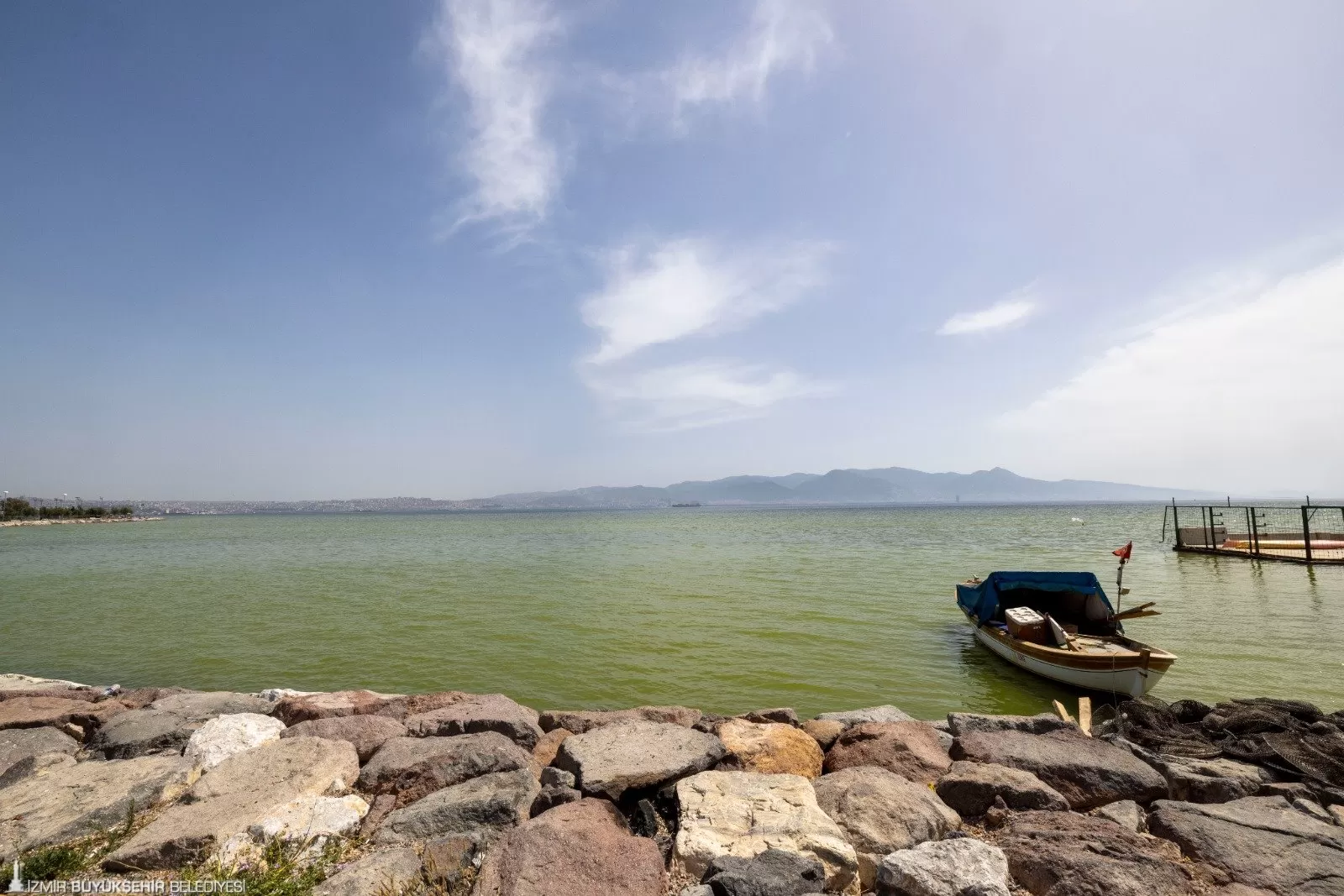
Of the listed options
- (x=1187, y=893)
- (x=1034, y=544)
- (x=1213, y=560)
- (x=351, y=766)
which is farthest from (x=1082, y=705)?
(x=1034, y=544)

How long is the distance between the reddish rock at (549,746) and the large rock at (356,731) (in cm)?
170

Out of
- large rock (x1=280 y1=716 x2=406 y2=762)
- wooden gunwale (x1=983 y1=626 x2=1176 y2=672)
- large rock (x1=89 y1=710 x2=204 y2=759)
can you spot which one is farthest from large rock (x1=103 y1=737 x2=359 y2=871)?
wooden gunwale (x1=983 y1=626 x2=1176 y2=672)

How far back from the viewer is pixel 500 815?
5070mm

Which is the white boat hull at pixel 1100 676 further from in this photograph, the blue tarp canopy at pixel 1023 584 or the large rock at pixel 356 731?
the large rock at pixel 356 731

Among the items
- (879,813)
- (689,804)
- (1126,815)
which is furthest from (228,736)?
(1126,815)

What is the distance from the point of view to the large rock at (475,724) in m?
7.43

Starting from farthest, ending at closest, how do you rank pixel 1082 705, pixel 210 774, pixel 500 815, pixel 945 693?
pixel 945 693
pixel 1082 705
pixel 210 774
pixel 500 815

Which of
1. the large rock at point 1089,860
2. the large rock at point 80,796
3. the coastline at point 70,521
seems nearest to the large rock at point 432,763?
the large rock at point 80,796

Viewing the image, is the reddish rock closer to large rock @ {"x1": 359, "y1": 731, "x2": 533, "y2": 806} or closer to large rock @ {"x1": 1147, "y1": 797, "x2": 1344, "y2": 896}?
large rock @ {"x1": 359, "y1": 731, "x2": 533, "y2": 806}

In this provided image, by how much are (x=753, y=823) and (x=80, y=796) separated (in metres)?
6.19

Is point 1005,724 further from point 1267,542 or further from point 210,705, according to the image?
point 1267,542

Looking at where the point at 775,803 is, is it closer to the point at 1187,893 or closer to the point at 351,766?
the point at 1187,893

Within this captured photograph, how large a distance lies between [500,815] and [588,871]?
50.5 inches

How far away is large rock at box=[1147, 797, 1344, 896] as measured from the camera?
4215mm
